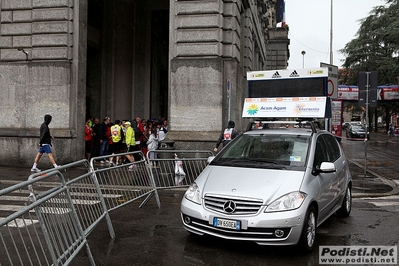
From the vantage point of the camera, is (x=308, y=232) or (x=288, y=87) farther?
(x=288, y=87)

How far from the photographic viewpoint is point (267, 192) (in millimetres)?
5387

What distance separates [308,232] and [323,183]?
0.97 meters

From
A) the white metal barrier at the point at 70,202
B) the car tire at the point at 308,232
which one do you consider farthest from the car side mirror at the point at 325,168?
the white metal barrier at the point at 70,202

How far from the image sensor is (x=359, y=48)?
43.1 m

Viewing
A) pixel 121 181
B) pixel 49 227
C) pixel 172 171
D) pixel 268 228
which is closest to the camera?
pixel 49 227

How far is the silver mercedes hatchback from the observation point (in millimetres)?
5281

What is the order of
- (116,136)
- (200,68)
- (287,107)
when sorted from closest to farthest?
(287,107) → (200,68) → (116,136)

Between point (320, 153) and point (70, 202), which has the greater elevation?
point (320, 153)

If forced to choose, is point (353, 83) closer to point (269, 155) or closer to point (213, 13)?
point (213, 13)

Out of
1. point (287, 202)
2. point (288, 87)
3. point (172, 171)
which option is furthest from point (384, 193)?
point (287, 202)

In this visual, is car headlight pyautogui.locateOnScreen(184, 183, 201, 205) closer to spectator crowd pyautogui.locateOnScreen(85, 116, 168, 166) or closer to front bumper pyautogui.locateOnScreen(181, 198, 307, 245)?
front bumper pyautogui.locateOnScreen(181, 198, 307, 245)

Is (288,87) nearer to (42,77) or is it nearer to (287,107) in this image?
(287,107)

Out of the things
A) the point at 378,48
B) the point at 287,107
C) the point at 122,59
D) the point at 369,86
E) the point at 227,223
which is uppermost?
the point at 378,48

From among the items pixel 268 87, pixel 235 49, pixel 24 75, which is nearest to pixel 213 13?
pixel 235 49
